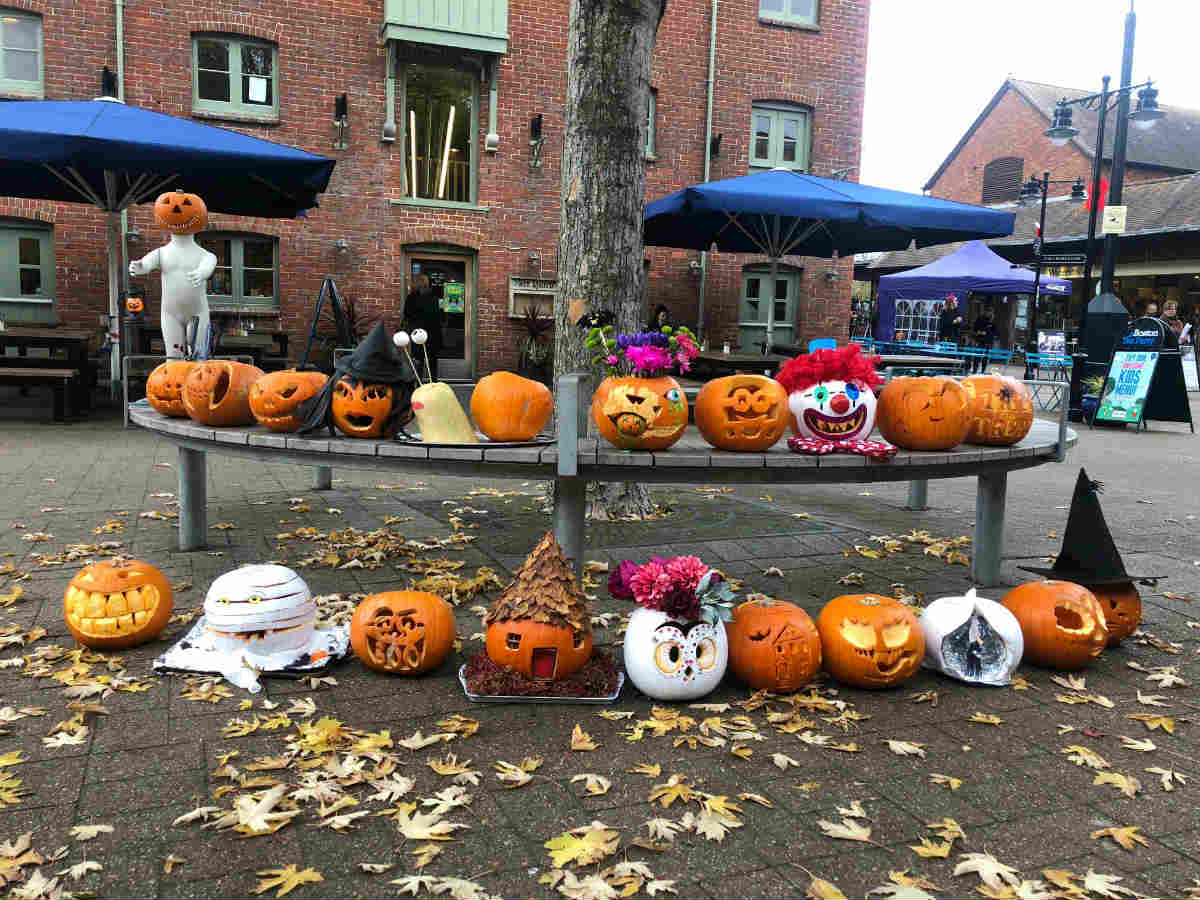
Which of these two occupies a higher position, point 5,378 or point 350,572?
point 5,378

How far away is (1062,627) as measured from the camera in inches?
141

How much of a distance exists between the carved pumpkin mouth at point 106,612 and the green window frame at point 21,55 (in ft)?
41.8

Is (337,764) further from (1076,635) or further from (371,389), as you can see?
(1076,635)

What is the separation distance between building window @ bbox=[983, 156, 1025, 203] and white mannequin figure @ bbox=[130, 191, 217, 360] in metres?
33.4

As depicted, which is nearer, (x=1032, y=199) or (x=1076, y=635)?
(x=1076, y=635)

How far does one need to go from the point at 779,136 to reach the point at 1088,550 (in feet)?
48.7

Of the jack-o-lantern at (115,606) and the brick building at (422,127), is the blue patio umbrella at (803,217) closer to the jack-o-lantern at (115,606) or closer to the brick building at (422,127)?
the brick building at (422,127)

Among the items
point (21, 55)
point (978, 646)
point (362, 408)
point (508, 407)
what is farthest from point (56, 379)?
point (978, 646)

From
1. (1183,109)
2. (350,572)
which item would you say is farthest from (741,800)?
(1183,109)

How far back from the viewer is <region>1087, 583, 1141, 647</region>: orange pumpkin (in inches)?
151

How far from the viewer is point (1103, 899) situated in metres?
2.14

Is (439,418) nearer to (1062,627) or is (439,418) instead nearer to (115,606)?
(115,606)

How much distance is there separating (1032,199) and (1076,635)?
32378 millimetres

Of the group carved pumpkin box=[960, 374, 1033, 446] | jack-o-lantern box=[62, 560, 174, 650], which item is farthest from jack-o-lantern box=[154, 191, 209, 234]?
carved pumpkin box=[960, 374, 1033, 446]
